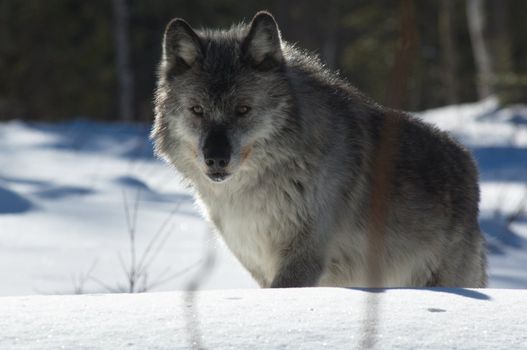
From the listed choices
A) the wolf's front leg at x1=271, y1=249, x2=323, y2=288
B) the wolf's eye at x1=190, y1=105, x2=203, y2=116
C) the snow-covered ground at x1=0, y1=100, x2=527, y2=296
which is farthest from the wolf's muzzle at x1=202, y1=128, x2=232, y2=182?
the wolf's front leg at x1=271, y1=249, x2=323, y2=288

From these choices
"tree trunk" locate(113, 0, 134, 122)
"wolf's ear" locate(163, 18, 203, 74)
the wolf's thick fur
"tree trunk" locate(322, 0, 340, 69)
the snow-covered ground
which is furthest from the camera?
"tree trunk" locate(322, 0, 340, 69)

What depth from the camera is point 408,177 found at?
446 centimetres

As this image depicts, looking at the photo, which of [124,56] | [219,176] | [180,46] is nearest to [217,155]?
[219,176]

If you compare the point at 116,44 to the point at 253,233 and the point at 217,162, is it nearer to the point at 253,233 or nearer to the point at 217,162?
the point at 253,233

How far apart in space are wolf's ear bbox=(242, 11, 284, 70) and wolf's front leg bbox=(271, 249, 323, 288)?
39.2 inches

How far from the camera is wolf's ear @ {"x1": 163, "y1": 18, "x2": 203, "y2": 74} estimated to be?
170 inches

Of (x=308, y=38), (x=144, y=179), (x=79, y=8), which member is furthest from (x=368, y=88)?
(x=144, y=179)

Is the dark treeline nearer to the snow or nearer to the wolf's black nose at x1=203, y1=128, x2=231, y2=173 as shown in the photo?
the wolf's black nose at x1=203, y1=128, x2=231, y2=173

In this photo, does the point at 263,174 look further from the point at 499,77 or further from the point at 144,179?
the point at 499,77

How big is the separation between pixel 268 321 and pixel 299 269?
5.91ft

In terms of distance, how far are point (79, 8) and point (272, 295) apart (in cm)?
2164

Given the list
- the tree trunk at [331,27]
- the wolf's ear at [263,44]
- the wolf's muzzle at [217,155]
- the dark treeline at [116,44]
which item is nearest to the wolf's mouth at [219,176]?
the wolf's muzzle at [217,155]

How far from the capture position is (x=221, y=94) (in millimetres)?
4188

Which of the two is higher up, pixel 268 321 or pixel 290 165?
pixel 290 165
